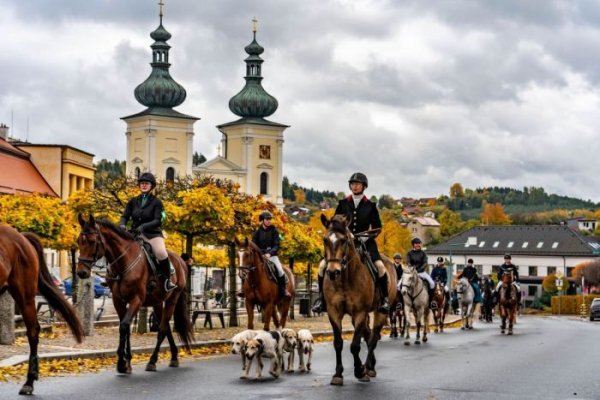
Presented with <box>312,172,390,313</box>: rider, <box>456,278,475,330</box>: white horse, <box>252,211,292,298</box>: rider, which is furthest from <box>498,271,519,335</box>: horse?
<box>312,172,390,313</box>: rider

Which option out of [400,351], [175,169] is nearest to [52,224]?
[400,351]

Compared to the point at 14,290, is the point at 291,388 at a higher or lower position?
lower

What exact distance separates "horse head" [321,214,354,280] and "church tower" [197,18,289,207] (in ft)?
434

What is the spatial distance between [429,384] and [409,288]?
1145cm

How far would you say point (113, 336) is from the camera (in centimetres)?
2447

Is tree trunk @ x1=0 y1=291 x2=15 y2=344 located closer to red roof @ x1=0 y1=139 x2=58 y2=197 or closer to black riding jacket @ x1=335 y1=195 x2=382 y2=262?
black riding jacket @ x1=335 y1=195 x2=382 y2=262

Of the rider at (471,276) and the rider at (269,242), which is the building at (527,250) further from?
the rider at (269,242)

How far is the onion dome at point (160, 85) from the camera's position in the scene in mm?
144125

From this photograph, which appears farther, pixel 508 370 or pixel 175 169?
pixel 175 169

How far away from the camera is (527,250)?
152 m

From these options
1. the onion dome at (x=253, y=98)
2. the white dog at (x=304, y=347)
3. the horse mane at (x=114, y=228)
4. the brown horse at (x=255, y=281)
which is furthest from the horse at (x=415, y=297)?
the onion dome at (x=253, y=98)

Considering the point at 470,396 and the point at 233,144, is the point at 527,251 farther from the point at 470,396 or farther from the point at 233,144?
the point at 470,396

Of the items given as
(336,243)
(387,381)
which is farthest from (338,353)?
(336,243)

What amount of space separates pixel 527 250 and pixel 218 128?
45598 mm
